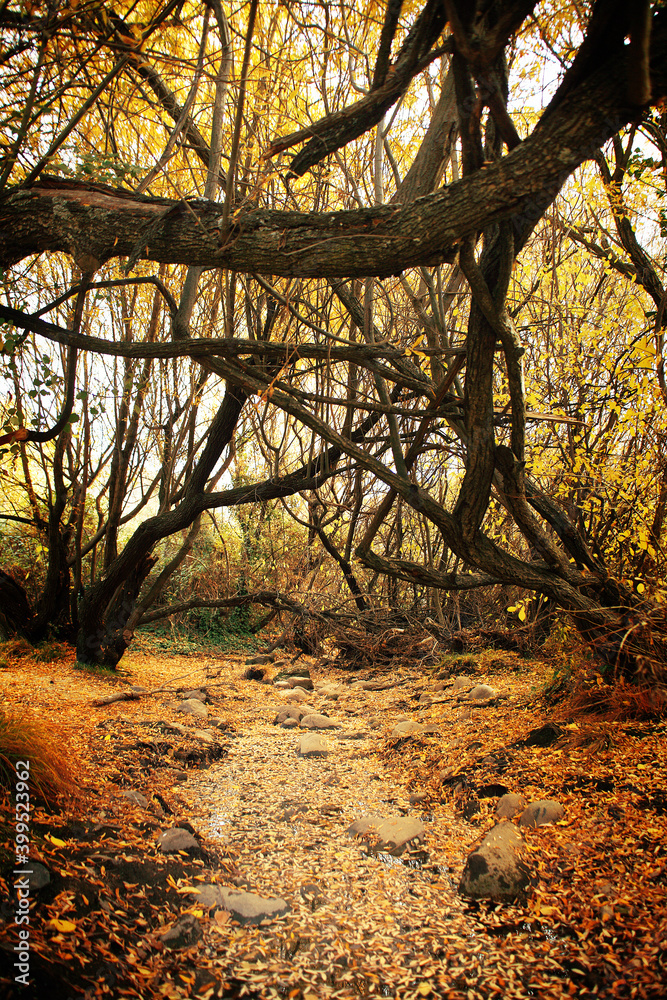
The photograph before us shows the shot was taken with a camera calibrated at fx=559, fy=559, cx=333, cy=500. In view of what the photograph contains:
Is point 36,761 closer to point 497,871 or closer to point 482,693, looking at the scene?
point 497,871

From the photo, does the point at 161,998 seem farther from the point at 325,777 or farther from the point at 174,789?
the point at 325,777

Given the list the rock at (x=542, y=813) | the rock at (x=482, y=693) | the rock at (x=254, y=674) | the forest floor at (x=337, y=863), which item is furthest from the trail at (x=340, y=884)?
the rock at (x=254, y=674)

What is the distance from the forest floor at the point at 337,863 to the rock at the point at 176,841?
0.12 ft

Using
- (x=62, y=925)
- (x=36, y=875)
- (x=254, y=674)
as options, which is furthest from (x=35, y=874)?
(x=254, y=674)

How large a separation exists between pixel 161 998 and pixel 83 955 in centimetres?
24

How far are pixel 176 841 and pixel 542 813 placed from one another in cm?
156

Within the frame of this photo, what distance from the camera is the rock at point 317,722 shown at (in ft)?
14.4

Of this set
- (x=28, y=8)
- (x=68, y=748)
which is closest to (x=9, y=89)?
(x=28, y=8)

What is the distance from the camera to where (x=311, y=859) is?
7.98ft

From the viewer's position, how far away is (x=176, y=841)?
2344mm

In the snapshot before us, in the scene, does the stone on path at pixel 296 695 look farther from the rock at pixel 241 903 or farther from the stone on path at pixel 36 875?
the stone on path at pixel 36 875

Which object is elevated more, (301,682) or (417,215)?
(417,215)

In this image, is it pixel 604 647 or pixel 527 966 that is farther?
pixel 604 647

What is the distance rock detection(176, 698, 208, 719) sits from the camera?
429 centimetres
